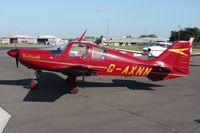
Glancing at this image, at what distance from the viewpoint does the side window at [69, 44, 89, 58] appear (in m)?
11.5

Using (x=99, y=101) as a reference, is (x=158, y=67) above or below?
above

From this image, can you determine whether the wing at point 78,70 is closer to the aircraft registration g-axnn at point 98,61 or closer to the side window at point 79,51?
the aircraft registration g-axnn at point 98,61

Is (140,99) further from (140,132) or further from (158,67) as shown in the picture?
(140,132)

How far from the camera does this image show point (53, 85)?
12.8 metres

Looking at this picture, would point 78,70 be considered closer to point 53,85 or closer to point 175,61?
point 53,85

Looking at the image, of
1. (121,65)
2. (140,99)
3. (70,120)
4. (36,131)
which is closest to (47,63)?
(121,65)

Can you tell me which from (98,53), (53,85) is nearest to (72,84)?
(53,85)

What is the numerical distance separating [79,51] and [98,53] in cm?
75

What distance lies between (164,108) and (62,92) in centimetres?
408

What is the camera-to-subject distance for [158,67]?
1209 centimetres

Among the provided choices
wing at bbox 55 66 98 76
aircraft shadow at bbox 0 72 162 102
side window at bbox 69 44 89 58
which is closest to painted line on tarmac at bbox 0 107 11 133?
aircraft shadow at bbox 0 72 162 102

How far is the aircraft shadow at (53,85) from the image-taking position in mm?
10223

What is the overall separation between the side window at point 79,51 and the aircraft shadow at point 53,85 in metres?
1.44

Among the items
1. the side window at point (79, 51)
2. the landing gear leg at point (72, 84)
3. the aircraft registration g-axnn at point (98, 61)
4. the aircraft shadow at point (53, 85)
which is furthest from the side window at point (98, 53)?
the aircraft shadow at point (53, 85)
